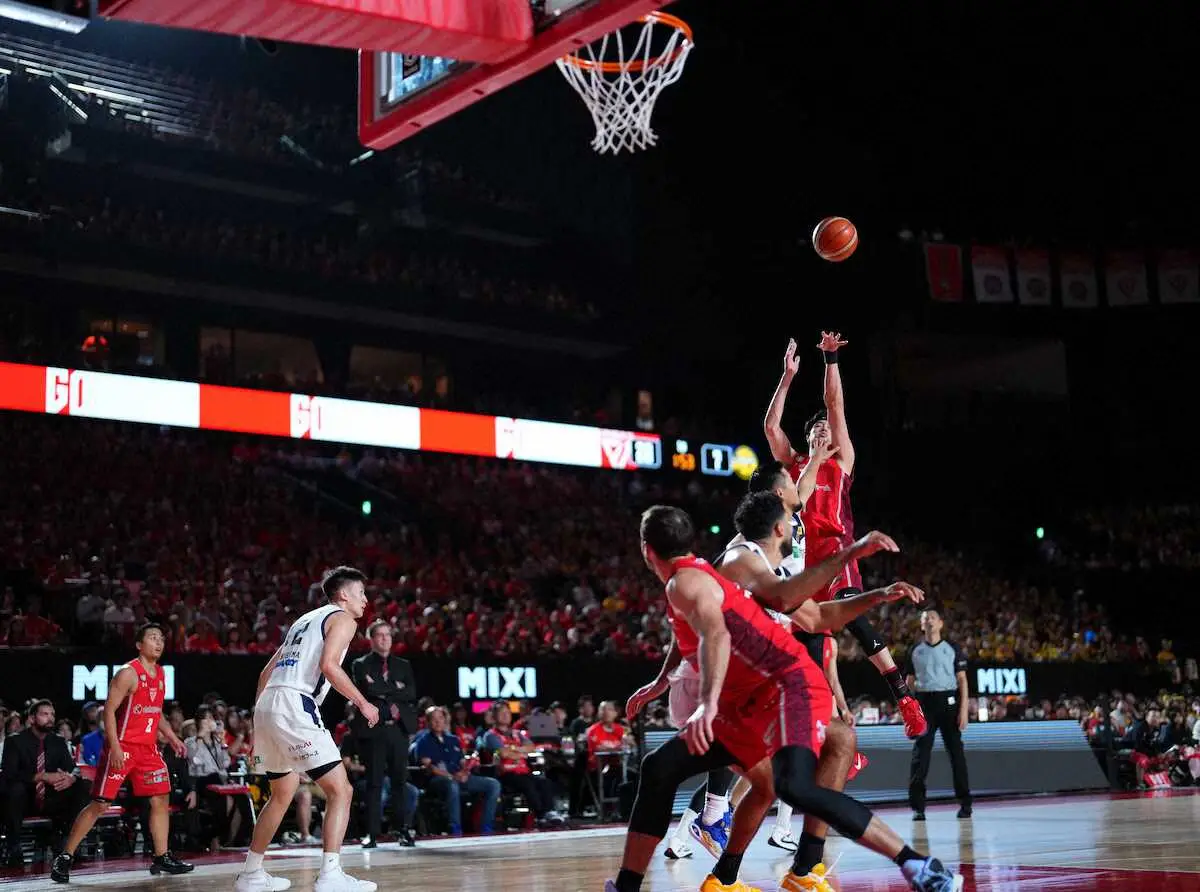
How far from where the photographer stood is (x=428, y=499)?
2625cm

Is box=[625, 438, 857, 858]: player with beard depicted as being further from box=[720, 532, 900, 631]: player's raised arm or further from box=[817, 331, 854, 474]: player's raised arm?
box=[720, 532, 900, 631]: player's raised arm

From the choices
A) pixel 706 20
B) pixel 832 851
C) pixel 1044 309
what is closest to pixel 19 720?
pixel 832 851

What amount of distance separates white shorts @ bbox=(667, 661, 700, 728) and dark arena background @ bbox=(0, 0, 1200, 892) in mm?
2078

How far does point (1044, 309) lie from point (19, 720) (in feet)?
89.6

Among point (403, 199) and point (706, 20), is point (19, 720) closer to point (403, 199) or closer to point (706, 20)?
point (403, 199)

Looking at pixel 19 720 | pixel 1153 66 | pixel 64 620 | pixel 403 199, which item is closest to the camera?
pixel 19 720

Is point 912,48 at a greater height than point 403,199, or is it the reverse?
point 912,48

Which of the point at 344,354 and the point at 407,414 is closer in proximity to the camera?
the point at 407,414

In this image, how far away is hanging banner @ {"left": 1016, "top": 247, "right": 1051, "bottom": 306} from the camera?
31938 millimetres

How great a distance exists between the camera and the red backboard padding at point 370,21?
24.8 feet

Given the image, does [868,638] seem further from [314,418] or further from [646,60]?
[314,418]

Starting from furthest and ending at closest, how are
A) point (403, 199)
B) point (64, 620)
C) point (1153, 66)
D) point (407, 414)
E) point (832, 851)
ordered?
point (403, 199), point (1153, 66), point (407, 414), point (64, 620), point (832, 851)

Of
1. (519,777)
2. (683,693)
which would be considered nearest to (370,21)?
(683,693)

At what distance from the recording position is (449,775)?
1353 centimetres
